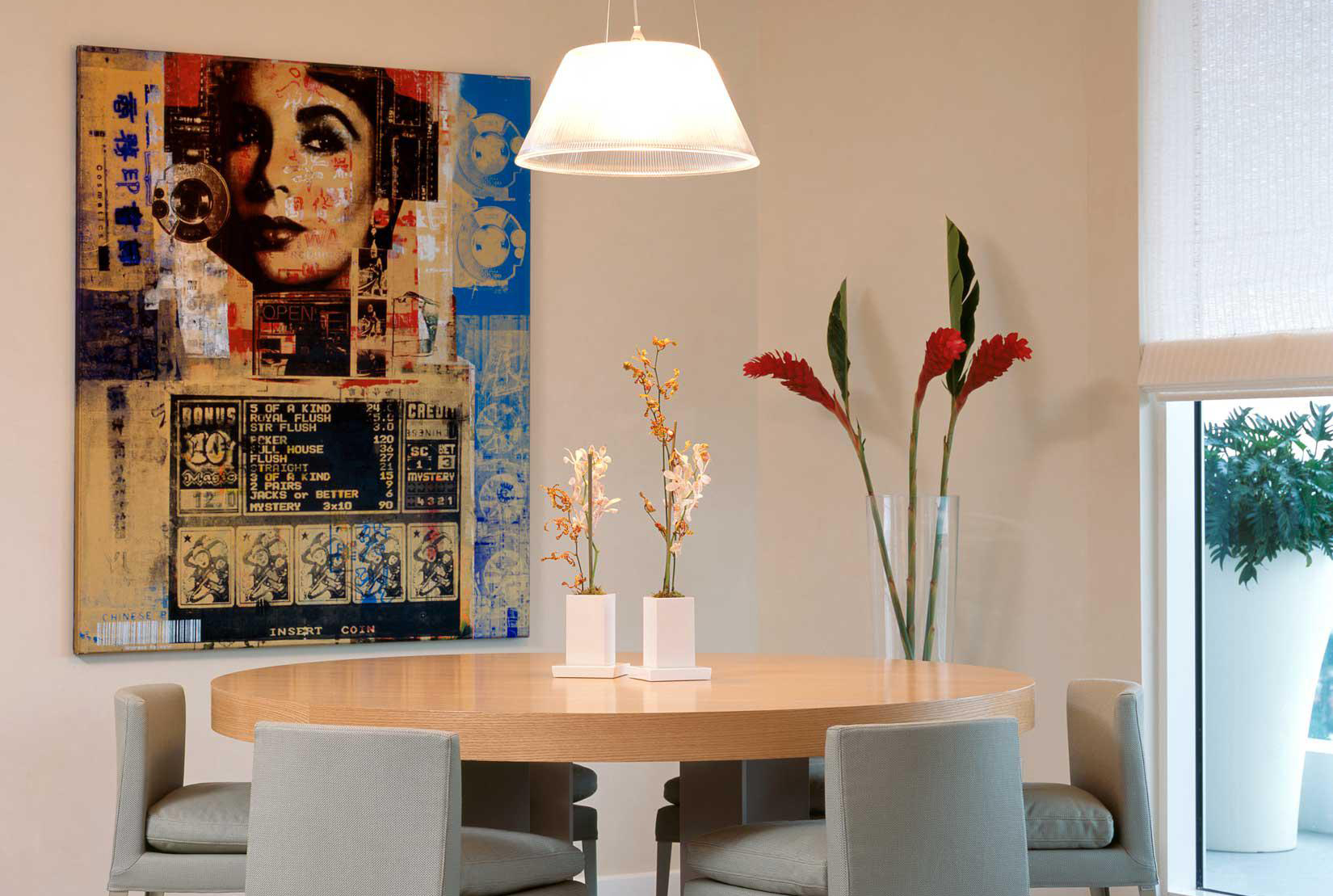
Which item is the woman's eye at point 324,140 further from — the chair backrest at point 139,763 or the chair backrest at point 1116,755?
the chair backrest at point 1116,755

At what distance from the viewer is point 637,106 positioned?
2664mm

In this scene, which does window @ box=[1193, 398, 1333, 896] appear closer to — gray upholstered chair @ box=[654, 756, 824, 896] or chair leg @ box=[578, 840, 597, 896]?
gray upholstered chair @ box=[654, 756, 824, 896]

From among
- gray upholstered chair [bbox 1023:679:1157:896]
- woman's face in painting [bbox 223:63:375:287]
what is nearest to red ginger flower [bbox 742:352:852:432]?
woman's face in painting [bbox 223:63:375:287]

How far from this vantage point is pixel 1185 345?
3670mm

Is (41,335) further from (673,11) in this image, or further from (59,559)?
(673,11)

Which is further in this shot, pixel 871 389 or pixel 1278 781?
pixel 871 389

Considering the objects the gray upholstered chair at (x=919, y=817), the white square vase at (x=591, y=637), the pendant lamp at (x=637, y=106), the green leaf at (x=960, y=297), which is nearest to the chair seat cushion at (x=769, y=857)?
the gray upholstered chair at (x=919, y=817)

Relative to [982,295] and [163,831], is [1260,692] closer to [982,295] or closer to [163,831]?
[982,295]

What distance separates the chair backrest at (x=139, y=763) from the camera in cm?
274

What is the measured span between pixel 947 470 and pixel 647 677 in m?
1.67

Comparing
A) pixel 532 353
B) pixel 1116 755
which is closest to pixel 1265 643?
pixel 1116 755

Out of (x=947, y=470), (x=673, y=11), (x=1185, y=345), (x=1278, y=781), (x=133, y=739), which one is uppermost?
(x=673, y=11)

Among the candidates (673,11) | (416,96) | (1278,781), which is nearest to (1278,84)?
(1278,781)

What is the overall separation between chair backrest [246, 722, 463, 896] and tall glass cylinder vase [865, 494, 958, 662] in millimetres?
1986
